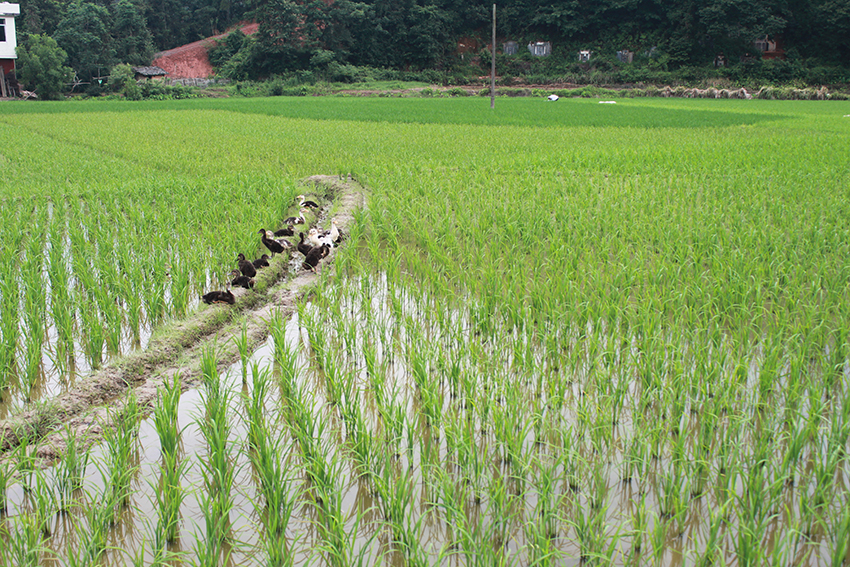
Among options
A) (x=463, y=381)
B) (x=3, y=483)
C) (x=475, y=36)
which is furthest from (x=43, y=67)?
(x=463, y=381)

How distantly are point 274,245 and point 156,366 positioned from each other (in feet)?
5.75

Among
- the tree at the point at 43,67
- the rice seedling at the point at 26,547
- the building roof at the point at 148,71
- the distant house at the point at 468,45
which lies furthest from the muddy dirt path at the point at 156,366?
the distant house at the point at 468,45

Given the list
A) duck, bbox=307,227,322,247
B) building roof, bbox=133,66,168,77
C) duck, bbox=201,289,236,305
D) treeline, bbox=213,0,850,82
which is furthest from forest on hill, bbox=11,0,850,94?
duck, bbox=201,289,236,305

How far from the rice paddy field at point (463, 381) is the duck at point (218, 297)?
0.40 feet

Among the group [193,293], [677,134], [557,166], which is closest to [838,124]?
[677,134]

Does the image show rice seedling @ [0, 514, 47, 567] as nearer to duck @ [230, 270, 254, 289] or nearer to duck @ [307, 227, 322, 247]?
duck @ [230, 270, 254, 289]

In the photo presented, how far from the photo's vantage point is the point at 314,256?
4469 millimetres

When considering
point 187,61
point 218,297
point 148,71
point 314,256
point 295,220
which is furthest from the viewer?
point 187,61

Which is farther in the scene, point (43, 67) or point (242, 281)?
point (43, 67)

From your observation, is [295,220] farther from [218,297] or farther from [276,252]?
[218,297]

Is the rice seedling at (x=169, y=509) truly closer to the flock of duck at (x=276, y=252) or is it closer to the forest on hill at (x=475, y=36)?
the flock of duck at (x=276, y=252)

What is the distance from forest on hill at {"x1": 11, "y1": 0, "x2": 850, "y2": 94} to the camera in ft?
121

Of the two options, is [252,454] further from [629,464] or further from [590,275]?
[590,275]

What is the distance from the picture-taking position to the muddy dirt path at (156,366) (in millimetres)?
2365
